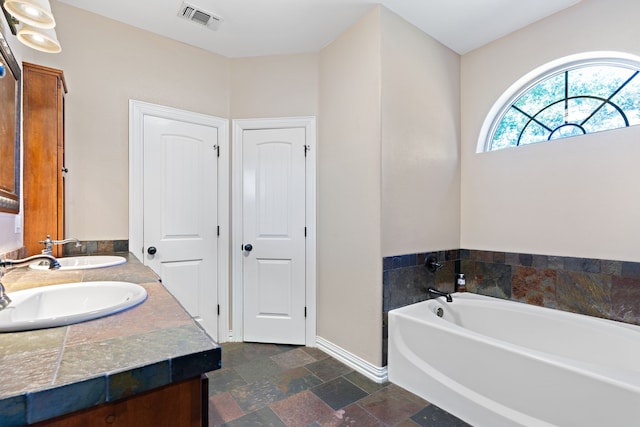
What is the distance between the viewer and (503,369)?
1648 mm

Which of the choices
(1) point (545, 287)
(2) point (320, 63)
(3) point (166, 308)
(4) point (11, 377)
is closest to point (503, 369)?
(1) point (545, 287)

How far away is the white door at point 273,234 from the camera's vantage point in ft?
9.36

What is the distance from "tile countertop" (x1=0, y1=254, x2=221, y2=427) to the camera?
52 centimetres

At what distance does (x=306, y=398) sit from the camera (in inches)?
78.7

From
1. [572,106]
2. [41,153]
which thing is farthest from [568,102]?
[41,153]

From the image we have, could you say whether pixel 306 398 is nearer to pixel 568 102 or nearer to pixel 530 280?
pixel 530 280

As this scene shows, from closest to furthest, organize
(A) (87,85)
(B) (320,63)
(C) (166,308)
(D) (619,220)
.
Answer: (C) (166,308) → (D) (619,220) → (A) (87,85) → (B) (320,63)

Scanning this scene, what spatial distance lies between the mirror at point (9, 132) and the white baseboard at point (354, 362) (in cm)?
226

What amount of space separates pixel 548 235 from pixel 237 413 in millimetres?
2505

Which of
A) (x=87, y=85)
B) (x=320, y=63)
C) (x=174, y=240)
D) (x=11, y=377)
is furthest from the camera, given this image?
(x=320, y=63)

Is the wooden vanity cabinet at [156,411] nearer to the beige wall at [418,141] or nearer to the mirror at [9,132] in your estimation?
Result: the mirror at [9,132]

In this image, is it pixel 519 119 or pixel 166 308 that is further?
pixel 519 119

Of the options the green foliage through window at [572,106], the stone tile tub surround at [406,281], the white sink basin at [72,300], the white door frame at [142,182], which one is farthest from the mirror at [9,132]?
the green foliage through window at [572,106]

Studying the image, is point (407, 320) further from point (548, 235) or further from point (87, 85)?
point (87, 85)
